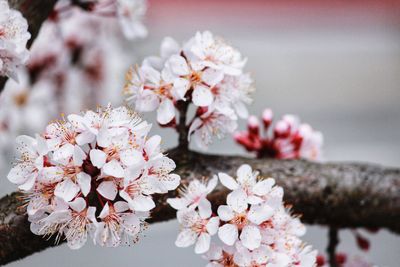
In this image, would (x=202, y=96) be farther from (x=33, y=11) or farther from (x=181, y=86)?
(x=33, y=11)

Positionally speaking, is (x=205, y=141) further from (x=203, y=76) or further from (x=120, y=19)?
(x=120, y=19)

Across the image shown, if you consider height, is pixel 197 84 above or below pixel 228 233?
above

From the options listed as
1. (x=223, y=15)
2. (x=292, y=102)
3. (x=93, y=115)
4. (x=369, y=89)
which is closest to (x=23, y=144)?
(x=93, y=115)

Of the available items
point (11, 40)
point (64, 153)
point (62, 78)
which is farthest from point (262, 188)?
point (62, 78)

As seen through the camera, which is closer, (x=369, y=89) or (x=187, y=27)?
(x=369, y=89)

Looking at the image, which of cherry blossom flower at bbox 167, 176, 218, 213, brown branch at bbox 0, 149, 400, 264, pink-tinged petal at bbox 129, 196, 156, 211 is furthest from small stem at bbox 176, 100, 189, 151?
pink-tinged petal at bbox 129, 196, 156, 211

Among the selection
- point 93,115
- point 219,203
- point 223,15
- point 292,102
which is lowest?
point 292,102

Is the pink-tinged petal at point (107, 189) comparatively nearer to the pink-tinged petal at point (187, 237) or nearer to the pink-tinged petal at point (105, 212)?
the pink-tinged petal at point (105, 212)
